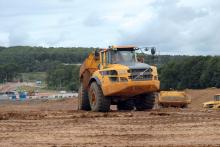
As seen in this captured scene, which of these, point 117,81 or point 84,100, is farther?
point 84,100

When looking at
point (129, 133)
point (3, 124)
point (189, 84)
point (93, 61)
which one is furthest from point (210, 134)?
point (189, 84)

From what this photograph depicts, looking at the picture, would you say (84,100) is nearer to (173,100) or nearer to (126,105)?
(126,105)

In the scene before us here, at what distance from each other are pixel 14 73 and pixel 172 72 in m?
70.7

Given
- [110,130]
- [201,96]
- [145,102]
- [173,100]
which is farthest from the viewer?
[201,96]

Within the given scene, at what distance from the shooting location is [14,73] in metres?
167

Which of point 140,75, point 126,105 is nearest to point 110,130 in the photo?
point 140,75

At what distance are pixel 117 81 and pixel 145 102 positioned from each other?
222cm

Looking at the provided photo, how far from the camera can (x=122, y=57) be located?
2269 centimetres

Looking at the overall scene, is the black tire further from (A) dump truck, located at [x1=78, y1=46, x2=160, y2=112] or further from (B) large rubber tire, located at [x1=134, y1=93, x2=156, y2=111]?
(B) large rubber tire, located at [x1=134, y1=93, x2=156, y2=111]

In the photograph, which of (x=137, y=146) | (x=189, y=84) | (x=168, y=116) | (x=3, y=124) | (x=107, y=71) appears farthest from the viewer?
(x=189, y=84)

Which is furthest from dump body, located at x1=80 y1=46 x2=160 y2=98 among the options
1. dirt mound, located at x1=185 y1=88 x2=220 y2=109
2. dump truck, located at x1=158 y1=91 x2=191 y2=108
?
dirt mound, located at x1=185 y1=88 x2=220 y2=109

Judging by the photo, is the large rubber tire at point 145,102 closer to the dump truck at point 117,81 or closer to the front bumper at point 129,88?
the dump truck at point 117,81

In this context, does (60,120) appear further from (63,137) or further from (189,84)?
(189,84)

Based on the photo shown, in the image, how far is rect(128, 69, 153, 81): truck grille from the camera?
2147cm
